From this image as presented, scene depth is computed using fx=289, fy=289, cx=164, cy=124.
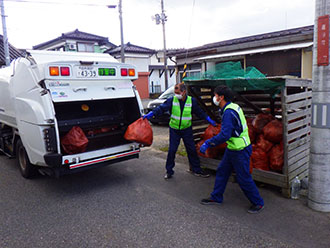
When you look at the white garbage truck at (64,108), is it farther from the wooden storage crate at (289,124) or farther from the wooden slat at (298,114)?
the wooden slat at (298,114)

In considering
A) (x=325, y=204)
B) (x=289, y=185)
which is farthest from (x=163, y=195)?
(x=325, y=204)

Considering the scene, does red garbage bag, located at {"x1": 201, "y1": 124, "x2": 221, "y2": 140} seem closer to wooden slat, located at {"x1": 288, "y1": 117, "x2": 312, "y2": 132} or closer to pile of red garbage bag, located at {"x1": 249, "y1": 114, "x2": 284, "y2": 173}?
pile of red garbage bag, located at {"x1": 249, "y1": 114, "x2": 284, "y2": 173}

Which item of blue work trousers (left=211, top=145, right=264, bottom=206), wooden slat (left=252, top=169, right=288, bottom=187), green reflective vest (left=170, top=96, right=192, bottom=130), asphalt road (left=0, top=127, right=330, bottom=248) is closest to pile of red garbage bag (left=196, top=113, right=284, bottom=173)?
wooden slat (left=252, top=169, right=288, bottom=187)

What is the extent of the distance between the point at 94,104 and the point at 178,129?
5.42 feet

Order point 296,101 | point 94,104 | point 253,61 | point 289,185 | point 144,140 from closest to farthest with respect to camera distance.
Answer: point 289,185, point 296,101, point 144,140, point 94,104, point 253,61

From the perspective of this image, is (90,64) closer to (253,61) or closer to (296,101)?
(296,101)

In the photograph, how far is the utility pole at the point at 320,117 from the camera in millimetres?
3365

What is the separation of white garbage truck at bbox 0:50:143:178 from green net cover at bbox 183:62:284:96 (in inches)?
53.4

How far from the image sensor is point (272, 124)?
4.64m

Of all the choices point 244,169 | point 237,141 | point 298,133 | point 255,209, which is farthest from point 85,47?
point 255,209

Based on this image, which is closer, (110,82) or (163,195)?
(163,195)

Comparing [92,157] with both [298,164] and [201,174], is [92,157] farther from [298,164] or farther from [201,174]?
[298,164]

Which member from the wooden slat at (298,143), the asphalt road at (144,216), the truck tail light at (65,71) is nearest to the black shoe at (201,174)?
the asphalt road at (144,216)

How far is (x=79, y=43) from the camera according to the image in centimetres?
2812
